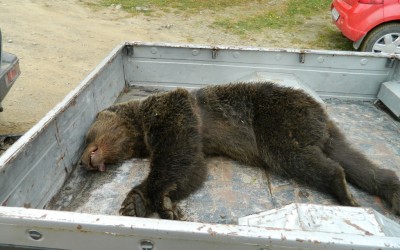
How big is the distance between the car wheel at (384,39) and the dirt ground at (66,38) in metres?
2.37

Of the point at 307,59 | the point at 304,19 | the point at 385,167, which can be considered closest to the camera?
the point at 385,167

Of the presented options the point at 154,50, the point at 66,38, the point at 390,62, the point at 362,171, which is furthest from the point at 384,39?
the point at 66,38


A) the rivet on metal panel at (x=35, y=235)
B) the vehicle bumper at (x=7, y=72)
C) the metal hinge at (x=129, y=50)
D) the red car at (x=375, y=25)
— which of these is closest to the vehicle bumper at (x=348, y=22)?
the red car at (x=375, y=25)

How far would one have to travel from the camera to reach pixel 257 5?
16.0 metres

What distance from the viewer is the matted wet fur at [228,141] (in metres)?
3.20

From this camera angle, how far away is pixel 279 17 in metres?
14.1

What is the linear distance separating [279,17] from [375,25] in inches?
229

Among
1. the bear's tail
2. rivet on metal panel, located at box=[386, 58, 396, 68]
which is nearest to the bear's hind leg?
the bear's tail

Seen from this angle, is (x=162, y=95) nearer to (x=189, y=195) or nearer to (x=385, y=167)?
(x=189, y=195)

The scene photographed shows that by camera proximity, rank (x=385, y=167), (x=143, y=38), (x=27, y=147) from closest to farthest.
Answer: (x=27, y=147) < (x=385, y=167) < (x=143, y=38)

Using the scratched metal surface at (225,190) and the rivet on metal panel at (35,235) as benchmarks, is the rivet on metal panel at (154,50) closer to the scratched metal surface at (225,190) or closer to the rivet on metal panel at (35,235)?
the scratched metal surface at (225,190)

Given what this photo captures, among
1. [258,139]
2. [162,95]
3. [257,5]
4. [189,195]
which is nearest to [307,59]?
[258,139]

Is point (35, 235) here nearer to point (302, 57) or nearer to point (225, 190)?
point (225, 190)

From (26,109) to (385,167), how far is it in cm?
604
